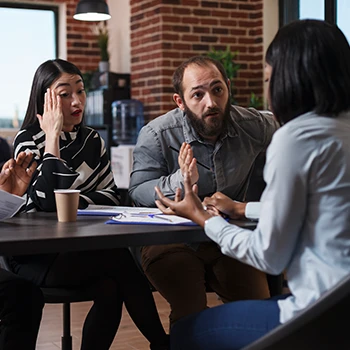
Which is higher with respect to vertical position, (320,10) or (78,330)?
(320,10)

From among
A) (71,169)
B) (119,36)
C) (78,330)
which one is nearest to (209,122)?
(71,169)

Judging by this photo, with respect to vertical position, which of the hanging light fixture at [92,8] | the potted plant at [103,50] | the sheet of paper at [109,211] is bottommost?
the sheet of paper at [109,211]

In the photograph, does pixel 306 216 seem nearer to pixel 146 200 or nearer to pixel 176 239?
pixel 176 239

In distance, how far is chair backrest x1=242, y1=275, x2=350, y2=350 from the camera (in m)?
1.24

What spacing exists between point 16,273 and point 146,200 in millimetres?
506

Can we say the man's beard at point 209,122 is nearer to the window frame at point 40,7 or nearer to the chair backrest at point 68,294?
the chair backrest at point 68,294

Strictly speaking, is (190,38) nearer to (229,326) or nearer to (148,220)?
(148,220)

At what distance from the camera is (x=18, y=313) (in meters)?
2.07

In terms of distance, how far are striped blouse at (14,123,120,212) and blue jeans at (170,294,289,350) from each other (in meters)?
0.88

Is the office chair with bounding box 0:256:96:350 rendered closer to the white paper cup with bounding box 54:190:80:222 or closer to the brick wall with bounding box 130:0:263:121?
the white paper cup with bounding box 54:190:80:222

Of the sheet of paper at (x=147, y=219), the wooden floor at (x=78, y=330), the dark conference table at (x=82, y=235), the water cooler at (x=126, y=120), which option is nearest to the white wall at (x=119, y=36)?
the water cooler at (x=126, y=120)

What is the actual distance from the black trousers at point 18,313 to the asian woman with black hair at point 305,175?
82 centimetres

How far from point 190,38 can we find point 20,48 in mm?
2276

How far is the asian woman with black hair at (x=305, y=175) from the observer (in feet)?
4.46
